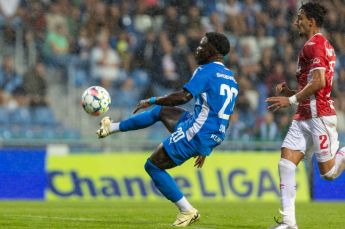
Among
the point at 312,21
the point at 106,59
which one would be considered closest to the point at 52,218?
the point at 312,21

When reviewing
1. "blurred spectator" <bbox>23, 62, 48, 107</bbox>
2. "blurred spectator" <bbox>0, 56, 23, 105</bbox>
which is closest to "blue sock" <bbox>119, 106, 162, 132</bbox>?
"blurred spectator" <bbox>23, 62, 48, 107</bbox>

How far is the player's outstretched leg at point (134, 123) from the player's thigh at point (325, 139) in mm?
1953

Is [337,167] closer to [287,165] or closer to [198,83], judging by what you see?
[287,165]

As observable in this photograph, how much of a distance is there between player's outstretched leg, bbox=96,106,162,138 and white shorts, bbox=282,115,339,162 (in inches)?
68.9

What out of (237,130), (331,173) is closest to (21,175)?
(237,130)

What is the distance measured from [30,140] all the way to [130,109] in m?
2.33

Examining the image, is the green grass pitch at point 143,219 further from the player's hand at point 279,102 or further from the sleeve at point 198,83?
the player's hand at point 279,102

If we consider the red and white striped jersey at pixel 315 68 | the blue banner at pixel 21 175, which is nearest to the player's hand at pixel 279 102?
the red and white striped jersey at pixel 315 68

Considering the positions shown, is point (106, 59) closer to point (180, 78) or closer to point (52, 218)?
point (180, 78)

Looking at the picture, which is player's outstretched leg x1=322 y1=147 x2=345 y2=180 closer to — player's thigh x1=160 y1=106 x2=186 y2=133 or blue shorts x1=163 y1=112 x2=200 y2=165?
blue shorts x1=163 y1=112 x2=200 y2=165

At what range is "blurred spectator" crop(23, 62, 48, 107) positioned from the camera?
1934cm

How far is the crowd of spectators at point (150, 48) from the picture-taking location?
65.0 ft

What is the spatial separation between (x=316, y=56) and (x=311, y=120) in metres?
0.74

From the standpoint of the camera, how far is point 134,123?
1045cm
